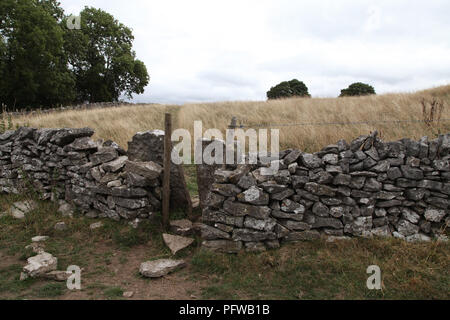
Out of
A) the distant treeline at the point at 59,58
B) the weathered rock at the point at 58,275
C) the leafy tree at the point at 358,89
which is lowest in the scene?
the weathered rock at the point at 58,275

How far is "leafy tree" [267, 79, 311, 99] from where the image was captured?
27.9 meters

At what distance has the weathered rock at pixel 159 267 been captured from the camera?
4.32 metres

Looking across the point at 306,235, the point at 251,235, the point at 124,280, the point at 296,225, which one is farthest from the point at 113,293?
the point at 306,235

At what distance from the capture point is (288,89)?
28031 millimetres

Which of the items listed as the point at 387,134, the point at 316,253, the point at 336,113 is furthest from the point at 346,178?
the point at 336,113

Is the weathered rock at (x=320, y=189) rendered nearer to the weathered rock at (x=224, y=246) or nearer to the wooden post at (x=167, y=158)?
the weathered rock at (x=224, y=246)

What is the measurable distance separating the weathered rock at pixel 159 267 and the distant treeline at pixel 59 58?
508 inches

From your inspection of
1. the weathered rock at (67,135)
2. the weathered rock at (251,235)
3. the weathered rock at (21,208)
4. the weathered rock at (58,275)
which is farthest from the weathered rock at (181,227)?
the weathered rock at (21,208)

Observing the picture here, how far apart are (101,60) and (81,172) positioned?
2809 centimetres

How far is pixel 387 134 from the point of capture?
7.93 metres

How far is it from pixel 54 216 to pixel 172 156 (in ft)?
9.92

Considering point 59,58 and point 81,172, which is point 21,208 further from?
point 59,58

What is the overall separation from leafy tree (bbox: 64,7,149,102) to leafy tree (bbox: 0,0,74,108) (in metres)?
5.96

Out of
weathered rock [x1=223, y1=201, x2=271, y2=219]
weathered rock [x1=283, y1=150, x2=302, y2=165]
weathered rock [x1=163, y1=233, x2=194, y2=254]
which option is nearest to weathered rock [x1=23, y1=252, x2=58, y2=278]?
weathered rock [x1=163, y1=233, x2=194, y2=254]
